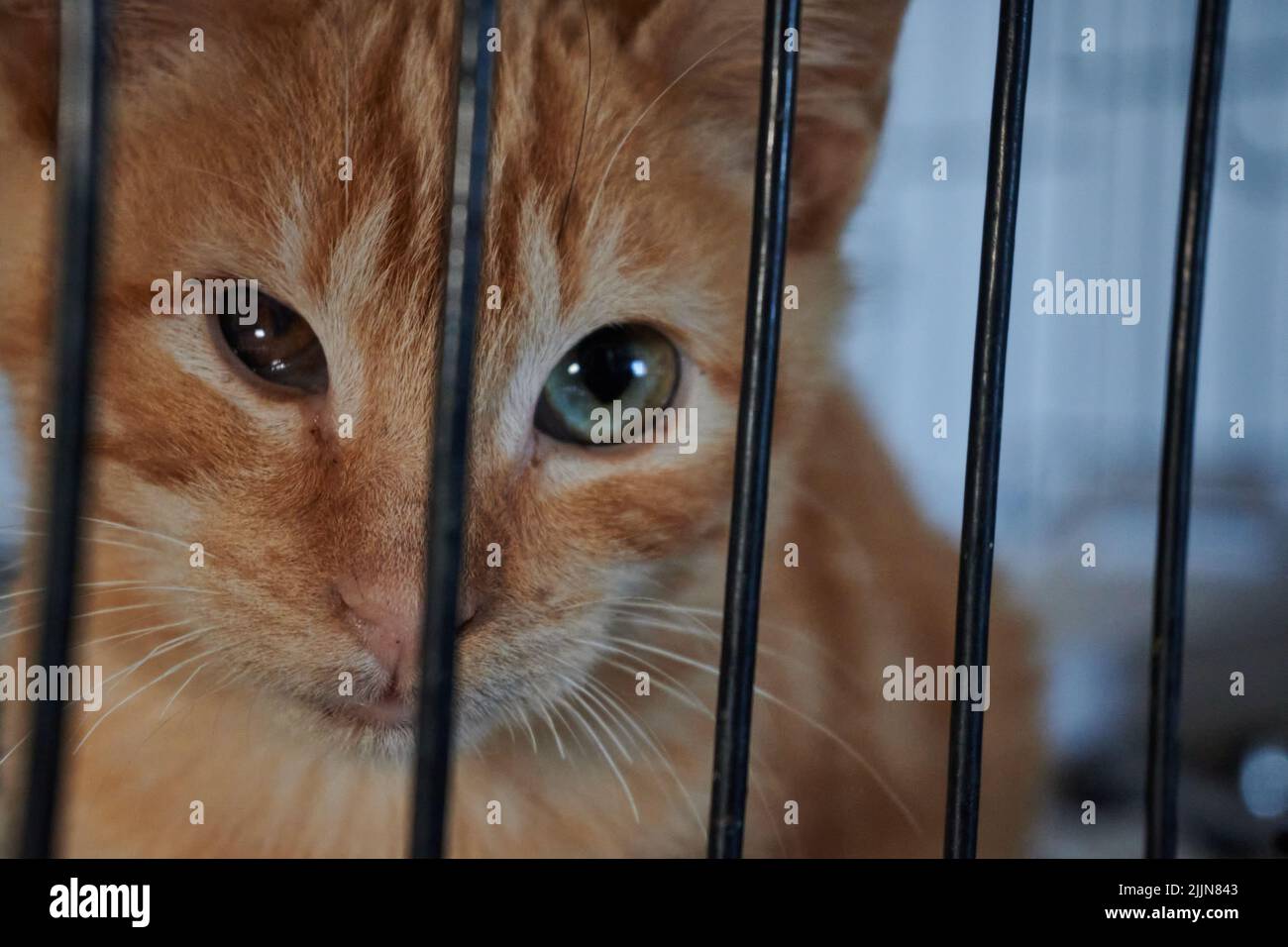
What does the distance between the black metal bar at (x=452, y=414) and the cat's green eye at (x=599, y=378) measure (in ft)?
1.72

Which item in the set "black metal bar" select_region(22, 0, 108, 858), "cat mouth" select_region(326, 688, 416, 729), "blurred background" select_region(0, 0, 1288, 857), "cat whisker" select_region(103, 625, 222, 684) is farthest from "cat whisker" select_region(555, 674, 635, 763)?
"blurred background" select_region(0, 0, 1288, 857)

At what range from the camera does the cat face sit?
85cm

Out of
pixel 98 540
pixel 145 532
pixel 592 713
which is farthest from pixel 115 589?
pixel 592 713

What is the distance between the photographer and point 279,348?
0.92m

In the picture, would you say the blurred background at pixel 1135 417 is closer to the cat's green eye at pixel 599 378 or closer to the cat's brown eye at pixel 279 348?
the cat's green eye at pixel 599 378

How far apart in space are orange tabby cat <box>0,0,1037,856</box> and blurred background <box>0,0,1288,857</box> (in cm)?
52

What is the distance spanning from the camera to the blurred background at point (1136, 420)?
1.59 m

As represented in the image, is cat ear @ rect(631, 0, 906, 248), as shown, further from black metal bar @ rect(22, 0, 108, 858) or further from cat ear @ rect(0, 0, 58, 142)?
black metal bar @ rect(22, 0, 108, 858)

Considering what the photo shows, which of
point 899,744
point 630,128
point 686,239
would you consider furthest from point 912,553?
point 630,128

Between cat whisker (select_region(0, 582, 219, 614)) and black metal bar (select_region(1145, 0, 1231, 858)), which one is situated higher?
black metal bar (select_region(1145, 0, 1231, 858))

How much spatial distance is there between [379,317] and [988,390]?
52cm

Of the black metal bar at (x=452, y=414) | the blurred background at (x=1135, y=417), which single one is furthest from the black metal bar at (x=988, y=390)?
the blurred background at (x=1135, y=417)

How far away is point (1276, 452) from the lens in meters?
1.77
